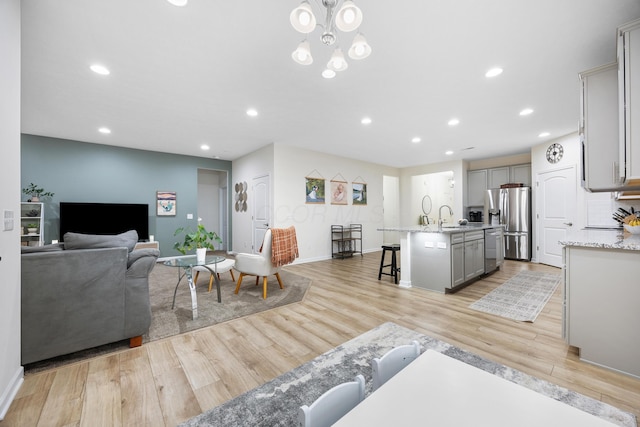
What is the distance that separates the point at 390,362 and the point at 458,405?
29 centimetres

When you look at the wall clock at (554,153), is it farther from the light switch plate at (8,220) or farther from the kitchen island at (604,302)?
the light switch plate at (8,220)

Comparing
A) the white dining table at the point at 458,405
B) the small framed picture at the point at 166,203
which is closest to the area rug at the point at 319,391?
the white dining table at the point at 458,405

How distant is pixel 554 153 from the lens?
539 cm

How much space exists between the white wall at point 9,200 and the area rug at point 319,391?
1454mm

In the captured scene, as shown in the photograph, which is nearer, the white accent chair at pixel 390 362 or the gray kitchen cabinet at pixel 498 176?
A: the white accent chair at pixel 390 362

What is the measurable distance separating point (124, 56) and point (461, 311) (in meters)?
4.45

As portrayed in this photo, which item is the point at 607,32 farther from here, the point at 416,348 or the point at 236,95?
the point at 236,95

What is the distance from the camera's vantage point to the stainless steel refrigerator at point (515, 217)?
19.5 ft

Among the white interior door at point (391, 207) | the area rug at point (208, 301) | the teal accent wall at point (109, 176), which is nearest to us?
the area rug at point (208, 301)

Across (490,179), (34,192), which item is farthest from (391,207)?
(34,192)

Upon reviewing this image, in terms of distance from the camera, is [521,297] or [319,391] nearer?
[319,391]

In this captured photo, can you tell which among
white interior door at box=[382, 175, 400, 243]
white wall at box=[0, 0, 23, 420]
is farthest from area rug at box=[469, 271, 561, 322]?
white interior door at box=[382, 175, 400, 243]

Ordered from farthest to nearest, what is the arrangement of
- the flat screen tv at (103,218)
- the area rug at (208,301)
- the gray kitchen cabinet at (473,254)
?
the flat screen tv at (103,218) < the gray kitchen cabinet at (473,254) < the area rug at (208,301)

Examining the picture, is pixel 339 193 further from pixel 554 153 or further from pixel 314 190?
pixel 554 153
